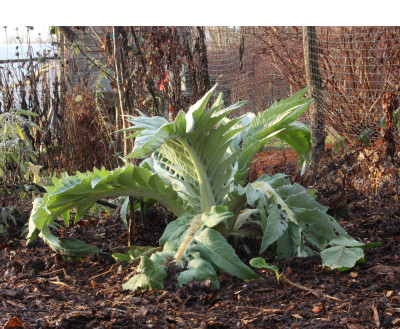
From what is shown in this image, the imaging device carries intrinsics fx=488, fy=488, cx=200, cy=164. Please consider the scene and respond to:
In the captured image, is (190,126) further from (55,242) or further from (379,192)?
(379,192)

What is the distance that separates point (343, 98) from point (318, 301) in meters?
5.13

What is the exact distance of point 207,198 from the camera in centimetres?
280

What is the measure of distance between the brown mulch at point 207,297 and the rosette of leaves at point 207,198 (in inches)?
3.5

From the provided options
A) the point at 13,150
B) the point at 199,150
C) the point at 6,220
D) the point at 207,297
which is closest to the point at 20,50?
the point at 13,150

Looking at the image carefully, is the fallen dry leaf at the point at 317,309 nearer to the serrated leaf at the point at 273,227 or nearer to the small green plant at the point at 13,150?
the serrated leaf at the point at 273,227

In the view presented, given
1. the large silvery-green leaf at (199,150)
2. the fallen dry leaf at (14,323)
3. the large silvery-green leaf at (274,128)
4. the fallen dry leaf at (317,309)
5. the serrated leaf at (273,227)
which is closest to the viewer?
the fallen dry leaf at (14,323)

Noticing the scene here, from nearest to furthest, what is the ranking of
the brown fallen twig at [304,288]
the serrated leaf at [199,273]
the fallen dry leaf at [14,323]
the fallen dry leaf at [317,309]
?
the fallen dry leaf at [14,323] < the fallen dry leaf at [317,309] < the brown fallen twig at [304,288] < the serrated leaf at [199,273]

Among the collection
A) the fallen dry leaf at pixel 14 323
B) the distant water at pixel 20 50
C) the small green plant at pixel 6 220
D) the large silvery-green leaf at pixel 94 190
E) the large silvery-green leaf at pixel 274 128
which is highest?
the distant water at pixel 20 50

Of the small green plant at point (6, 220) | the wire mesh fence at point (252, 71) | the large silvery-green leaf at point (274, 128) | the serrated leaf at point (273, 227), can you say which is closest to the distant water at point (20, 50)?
the wire mesh fence at point (252, 71)

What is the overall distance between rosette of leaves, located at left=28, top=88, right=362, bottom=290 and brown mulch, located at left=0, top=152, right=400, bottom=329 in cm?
9

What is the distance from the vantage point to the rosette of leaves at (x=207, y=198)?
2389 mm

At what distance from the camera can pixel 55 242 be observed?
2.74 meters

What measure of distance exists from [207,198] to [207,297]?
74 cm

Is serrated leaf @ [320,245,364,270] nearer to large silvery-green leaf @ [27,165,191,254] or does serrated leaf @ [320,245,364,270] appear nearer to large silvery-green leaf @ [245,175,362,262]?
large silvery-green leaf @ [245,175,362,262]
